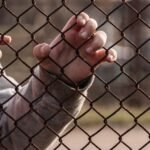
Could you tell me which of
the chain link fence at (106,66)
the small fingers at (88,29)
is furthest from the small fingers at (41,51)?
the chain link fence at (106,66)

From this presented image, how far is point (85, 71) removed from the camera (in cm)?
245

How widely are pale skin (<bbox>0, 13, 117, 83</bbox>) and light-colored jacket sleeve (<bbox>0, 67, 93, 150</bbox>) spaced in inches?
1.4

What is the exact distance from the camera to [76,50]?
2.41m

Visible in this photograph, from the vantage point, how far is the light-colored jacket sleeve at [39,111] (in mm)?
2482

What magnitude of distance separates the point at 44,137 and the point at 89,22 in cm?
42

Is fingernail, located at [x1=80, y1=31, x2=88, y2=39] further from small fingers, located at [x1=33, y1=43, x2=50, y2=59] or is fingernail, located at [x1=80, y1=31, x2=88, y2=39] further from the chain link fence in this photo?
the chain link fence

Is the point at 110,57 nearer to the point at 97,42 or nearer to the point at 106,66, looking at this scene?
the point at 97,42

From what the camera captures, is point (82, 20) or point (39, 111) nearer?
point (82, 20)

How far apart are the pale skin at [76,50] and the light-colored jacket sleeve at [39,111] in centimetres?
4

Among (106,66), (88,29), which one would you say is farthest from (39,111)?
(106,66)

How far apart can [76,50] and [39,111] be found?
239 millimetres

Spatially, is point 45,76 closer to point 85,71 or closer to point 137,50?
point 85,71

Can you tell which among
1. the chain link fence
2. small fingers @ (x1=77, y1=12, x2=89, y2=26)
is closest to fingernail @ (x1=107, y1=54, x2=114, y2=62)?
small fingers @ (x1=77, y1=12, x2=89, y2=26)

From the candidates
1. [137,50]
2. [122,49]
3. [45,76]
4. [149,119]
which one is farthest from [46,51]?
[149,119]
